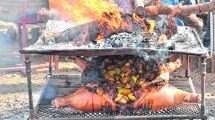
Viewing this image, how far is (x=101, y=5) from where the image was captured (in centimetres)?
425

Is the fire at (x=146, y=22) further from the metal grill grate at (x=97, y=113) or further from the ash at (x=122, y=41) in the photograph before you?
the metal grill grate at (x=97, y=113)

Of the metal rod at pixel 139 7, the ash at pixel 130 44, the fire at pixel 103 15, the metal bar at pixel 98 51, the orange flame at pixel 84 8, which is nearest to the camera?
the metal bar at pixel 98 51

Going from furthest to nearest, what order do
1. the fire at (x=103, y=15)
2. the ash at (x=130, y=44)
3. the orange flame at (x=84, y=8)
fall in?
the orange flame at (x=84, y=8), the fire at (x=103, y=15), the ash at (x=130, y=44)

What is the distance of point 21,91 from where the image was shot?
655 cm

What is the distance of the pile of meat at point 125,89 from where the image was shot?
13.0 feet

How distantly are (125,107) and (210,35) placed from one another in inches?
157

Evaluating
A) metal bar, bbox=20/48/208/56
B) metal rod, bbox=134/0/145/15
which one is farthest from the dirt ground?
metal rod, bbox=134/0/145/15

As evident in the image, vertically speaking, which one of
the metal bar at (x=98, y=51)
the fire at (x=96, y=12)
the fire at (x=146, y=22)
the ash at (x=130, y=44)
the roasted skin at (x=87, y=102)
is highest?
the fire at (x=96, y=12)

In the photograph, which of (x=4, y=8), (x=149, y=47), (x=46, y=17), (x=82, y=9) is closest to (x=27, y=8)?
(x=4, y=8)

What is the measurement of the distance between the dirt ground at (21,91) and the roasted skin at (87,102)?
4.82 feet

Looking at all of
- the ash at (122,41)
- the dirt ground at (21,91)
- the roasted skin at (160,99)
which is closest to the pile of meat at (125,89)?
the roasted skin at (160,99)

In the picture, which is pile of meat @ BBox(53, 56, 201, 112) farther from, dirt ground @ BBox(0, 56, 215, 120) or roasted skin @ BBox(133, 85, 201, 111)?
dirt ground @ BBox(0, 56, 215, 120)

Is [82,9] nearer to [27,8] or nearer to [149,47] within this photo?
[149,47]

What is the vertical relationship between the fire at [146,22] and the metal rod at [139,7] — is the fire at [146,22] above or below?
below
